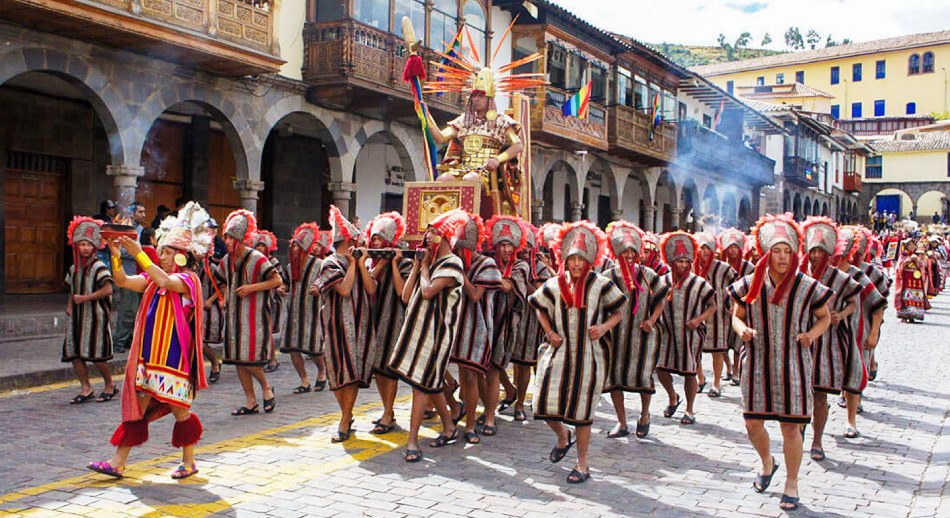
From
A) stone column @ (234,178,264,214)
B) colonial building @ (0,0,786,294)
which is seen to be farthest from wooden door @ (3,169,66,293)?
stone column @ (234,178,264,214)

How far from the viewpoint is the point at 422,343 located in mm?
6715

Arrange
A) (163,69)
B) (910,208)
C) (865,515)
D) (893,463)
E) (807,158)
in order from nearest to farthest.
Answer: (865,515)
(893,463)
(163,69)
(807,158)
(910,208)

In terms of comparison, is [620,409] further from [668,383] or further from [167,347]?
[167,347]

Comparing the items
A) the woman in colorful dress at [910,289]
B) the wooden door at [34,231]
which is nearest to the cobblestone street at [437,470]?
the wooden door at [34,231]

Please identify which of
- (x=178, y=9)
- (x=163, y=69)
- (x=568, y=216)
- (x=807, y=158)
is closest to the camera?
(x=178, y=9)

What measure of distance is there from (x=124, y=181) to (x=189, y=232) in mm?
8540

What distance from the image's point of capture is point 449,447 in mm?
7047

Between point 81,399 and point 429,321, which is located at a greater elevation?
point 429,321

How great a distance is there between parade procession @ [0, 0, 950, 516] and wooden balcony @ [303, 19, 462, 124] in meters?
→ 0.08

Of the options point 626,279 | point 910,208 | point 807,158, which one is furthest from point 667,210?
point 910,208

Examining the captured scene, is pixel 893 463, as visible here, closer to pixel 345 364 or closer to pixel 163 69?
pixel 345 364

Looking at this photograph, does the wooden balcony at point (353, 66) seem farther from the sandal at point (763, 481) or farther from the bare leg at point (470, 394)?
the sandal at point (763, 481)

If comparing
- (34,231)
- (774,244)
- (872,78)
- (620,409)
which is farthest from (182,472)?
(872,78)

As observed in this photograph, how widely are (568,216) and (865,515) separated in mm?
25288
